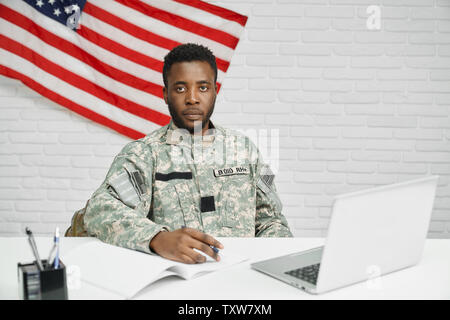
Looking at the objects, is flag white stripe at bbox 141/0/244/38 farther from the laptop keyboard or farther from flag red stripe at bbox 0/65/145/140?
the laptop keyboard

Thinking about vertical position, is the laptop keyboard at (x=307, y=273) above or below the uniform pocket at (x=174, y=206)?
below

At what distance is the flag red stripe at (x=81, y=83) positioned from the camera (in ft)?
6.70

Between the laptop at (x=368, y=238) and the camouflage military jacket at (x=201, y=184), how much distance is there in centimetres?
47

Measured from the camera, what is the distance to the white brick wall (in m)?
2.09

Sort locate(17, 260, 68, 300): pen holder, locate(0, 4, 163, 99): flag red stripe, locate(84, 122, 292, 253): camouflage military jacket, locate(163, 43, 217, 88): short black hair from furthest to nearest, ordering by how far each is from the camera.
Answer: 1. locate(0, 4, 163, 99): flag red stripe
2. locate(163, 43, 217, 88): short black hair
3. locate(84, 122, 292, 253): camouflage military jacket
4. locate(17, 260, 68, 300): pen holder

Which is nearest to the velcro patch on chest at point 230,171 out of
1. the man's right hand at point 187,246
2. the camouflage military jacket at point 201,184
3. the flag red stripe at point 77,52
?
the camouflage military jacket at point 201,184

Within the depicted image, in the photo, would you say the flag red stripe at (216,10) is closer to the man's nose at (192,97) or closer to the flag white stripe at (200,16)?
the flag white stripe at (200,16)

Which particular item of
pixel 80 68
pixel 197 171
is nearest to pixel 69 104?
pixel 80 68

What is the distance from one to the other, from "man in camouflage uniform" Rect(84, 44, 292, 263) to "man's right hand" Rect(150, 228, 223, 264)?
346mm

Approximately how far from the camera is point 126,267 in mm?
793

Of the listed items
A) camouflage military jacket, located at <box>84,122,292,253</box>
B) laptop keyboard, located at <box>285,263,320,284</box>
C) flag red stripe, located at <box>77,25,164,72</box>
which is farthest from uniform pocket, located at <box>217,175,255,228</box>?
flag red stripe, located at <box>77,25,164,72</box>

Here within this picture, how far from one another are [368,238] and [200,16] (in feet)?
5.39

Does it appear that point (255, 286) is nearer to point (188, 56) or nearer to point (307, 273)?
point (307, 273)

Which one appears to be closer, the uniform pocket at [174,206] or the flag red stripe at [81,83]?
the uniform pocket at [174,206]
